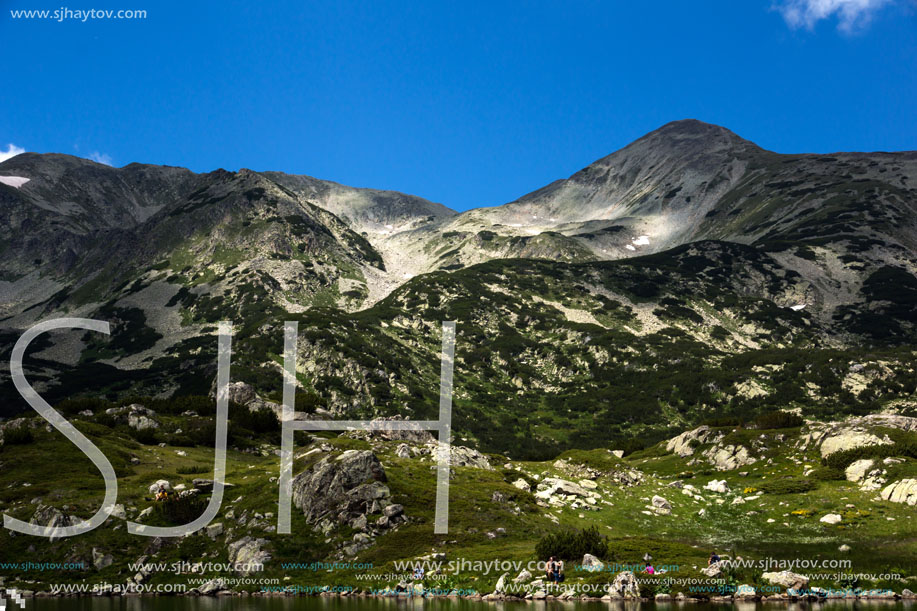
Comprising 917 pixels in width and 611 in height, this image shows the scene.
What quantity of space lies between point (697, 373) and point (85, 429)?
157m

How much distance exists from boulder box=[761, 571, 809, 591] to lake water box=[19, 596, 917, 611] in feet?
5.62

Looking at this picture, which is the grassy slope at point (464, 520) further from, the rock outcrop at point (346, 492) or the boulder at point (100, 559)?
the rock outcrop at point (346, 492)

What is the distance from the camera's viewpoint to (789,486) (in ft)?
190

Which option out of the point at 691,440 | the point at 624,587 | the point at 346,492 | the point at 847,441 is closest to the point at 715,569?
the point at 624,587

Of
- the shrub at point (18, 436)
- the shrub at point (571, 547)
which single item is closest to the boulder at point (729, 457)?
the shrub at point (571, 547)

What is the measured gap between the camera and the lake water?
1237 inches

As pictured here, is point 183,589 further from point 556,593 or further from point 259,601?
point 556,593

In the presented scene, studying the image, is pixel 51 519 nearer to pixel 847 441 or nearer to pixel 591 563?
pixel 591 563

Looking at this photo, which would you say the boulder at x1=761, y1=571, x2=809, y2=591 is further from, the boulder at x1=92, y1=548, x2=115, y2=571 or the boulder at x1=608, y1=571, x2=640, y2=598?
the boulder at x1=92, y1=548, x2=115, y2=571

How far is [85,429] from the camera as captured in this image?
65.5 metres

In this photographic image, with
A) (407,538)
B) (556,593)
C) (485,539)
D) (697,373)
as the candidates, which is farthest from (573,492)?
(697,373)

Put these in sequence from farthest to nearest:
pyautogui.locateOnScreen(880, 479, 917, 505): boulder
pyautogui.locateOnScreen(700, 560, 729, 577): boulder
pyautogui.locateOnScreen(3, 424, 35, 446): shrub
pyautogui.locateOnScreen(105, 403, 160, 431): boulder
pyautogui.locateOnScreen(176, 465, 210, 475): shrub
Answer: pyautogui.locateOnScreen(105, 403, 160, 431): boulder, pyautogui.locateOnScreen(3, 424, 35, 446): shrub, pyautogui.locateOnScreen(176, 465, 210, 475): shrub, pyautogui.locateOnScreen(880, 479, 917, 505): boulder, pyautogui.locateOnScreen(700, 560, 729, 577): boulder

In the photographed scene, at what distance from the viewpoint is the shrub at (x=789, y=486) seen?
187 feet

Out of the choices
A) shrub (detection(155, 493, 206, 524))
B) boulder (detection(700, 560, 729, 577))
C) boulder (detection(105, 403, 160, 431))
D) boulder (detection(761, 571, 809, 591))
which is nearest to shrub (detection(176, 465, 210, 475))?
shrub (detection(155, 493, 206, 524))
